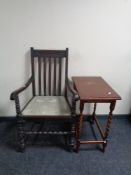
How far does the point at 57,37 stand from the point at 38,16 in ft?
0.99

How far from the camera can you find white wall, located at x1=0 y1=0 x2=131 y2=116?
197cm

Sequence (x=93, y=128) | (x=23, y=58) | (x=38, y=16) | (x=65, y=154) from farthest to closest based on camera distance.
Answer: (x=93, y=128), (x=23, y=58), (x=38, y=16), (x=65, y=154)

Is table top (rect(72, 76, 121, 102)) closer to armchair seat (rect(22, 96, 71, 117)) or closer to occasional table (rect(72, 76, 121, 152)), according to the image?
occasional table (rect(72, 76, 121, 152))

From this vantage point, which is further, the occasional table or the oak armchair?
the oak armchair

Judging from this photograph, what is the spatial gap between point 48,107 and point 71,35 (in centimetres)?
86

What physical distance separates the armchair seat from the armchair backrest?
0.41ft

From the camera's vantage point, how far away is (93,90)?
176 cm

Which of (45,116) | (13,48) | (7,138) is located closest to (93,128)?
(45,116)

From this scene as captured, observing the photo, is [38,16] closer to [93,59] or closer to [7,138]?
[93,59]

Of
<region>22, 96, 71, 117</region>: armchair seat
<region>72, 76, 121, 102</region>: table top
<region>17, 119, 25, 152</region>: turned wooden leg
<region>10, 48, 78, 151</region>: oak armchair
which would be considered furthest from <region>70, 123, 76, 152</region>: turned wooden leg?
<region>17, 119, 25, 152</region>: turned wooden leg

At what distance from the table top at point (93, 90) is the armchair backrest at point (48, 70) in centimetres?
19

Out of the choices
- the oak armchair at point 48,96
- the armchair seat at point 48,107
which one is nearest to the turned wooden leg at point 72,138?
the oak armchair at point 48,96

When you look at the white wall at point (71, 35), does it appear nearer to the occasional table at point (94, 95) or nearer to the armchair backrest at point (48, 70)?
the armchair backrest at point (48, 70)

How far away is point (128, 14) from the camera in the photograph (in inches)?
80.2
